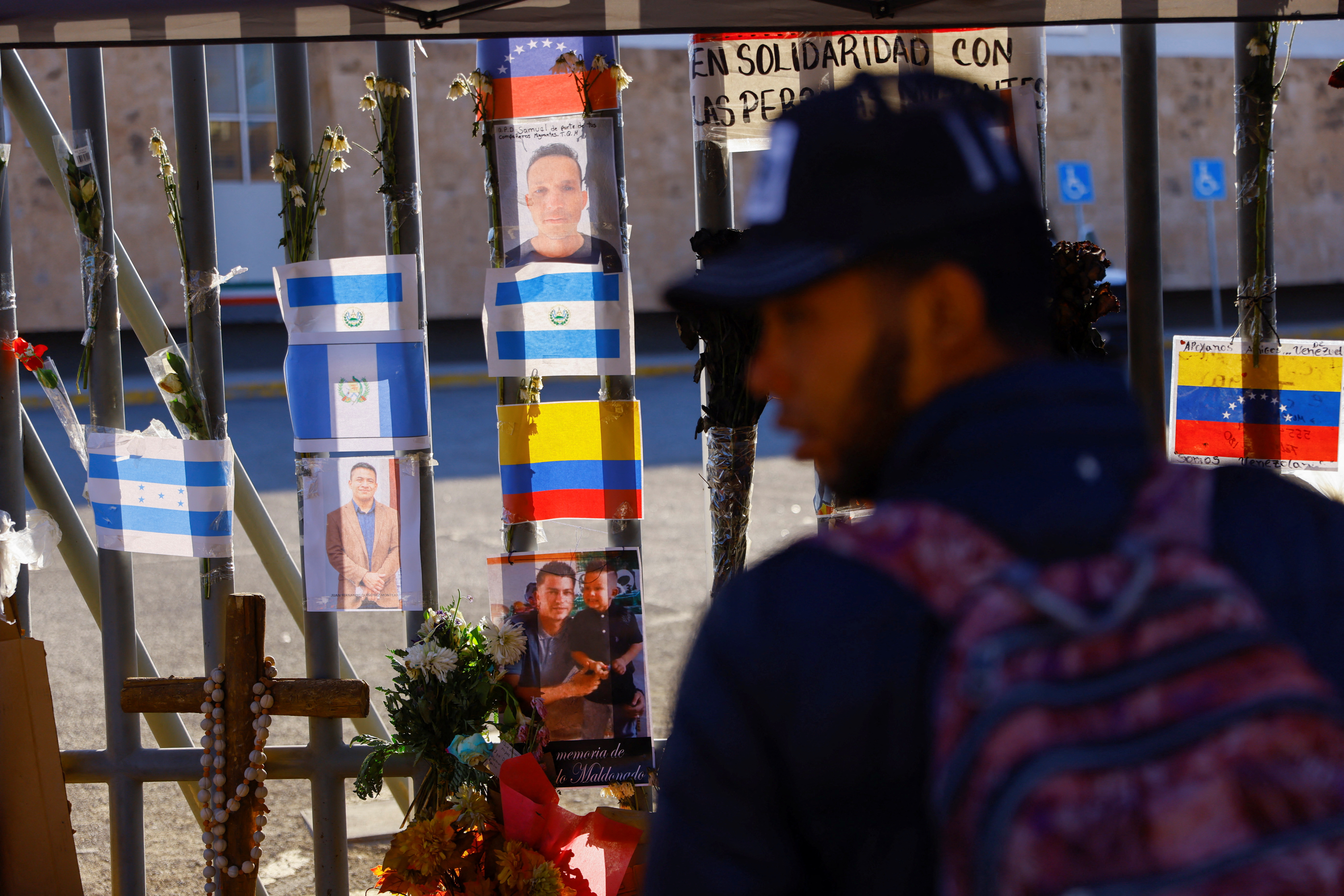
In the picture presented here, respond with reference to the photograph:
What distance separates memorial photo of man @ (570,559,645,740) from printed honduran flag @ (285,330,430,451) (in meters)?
0.56

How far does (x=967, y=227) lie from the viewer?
0.81 m

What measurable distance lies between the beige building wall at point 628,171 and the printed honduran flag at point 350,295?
10216 millimetres

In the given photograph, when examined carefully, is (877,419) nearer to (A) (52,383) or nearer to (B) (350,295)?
(B) (350,295)

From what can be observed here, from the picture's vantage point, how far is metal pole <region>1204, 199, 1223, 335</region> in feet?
43.6

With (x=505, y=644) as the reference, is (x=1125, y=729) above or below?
above

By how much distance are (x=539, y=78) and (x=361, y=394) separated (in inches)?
34.0

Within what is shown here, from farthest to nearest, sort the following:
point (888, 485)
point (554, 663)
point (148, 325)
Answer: point (148, 325)
point (554, 663)
point (888, 485)

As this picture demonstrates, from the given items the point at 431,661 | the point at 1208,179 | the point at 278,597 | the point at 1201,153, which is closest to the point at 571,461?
the point at 431,661

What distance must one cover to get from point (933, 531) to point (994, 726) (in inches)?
4.7

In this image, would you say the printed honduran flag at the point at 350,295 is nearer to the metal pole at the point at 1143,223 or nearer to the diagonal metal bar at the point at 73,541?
the diagonal metal bar at the point at 73,541

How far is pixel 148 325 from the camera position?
311cm

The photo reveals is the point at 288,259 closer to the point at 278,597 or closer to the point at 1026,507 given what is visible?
the point at 1026,507

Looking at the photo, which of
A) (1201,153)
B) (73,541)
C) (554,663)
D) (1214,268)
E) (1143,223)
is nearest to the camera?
(554,663)

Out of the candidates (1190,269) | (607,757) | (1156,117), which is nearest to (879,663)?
(607,757)
